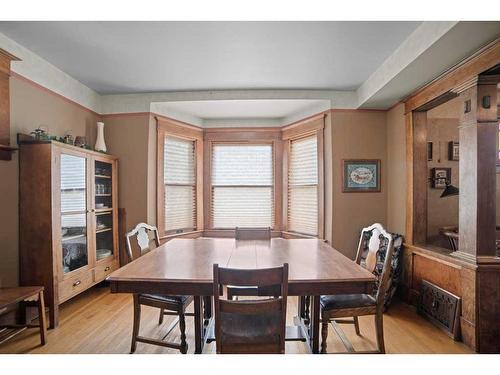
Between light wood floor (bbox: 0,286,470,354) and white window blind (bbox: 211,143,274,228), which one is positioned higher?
white window blind (bbox: 211,143,274,228)

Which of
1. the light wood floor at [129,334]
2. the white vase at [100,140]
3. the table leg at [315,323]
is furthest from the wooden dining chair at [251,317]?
the white vase at [100,140]

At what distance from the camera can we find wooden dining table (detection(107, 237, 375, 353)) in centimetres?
181

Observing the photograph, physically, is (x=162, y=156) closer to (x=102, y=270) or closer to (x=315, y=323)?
(x=102, y=270)

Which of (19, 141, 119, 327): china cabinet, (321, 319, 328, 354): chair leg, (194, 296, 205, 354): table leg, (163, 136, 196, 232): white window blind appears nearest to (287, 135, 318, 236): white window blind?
(163, 136, 196, 232): white window blind

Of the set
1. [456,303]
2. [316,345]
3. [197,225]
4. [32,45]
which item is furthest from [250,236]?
[32,45]

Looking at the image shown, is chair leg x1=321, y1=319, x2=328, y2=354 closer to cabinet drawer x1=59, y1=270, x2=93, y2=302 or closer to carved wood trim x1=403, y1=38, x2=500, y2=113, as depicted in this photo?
carved wood trim x1=403, y1=38, x2=500, y2=113

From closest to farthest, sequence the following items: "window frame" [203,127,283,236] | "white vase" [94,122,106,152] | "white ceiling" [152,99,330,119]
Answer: "white vase" [94,122,106,152] → "white ceiling" [152,99,330,119] → "window frame" [203,127,283,236]

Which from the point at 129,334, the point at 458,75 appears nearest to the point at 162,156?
the point at 129,334

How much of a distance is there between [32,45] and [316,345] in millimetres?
3510

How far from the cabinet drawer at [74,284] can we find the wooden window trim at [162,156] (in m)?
1.02

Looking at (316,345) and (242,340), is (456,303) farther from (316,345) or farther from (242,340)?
(242,340)

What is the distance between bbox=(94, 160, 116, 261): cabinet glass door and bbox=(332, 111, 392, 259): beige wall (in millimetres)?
2821

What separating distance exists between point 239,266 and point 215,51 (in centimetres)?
195

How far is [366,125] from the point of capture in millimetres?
3895
